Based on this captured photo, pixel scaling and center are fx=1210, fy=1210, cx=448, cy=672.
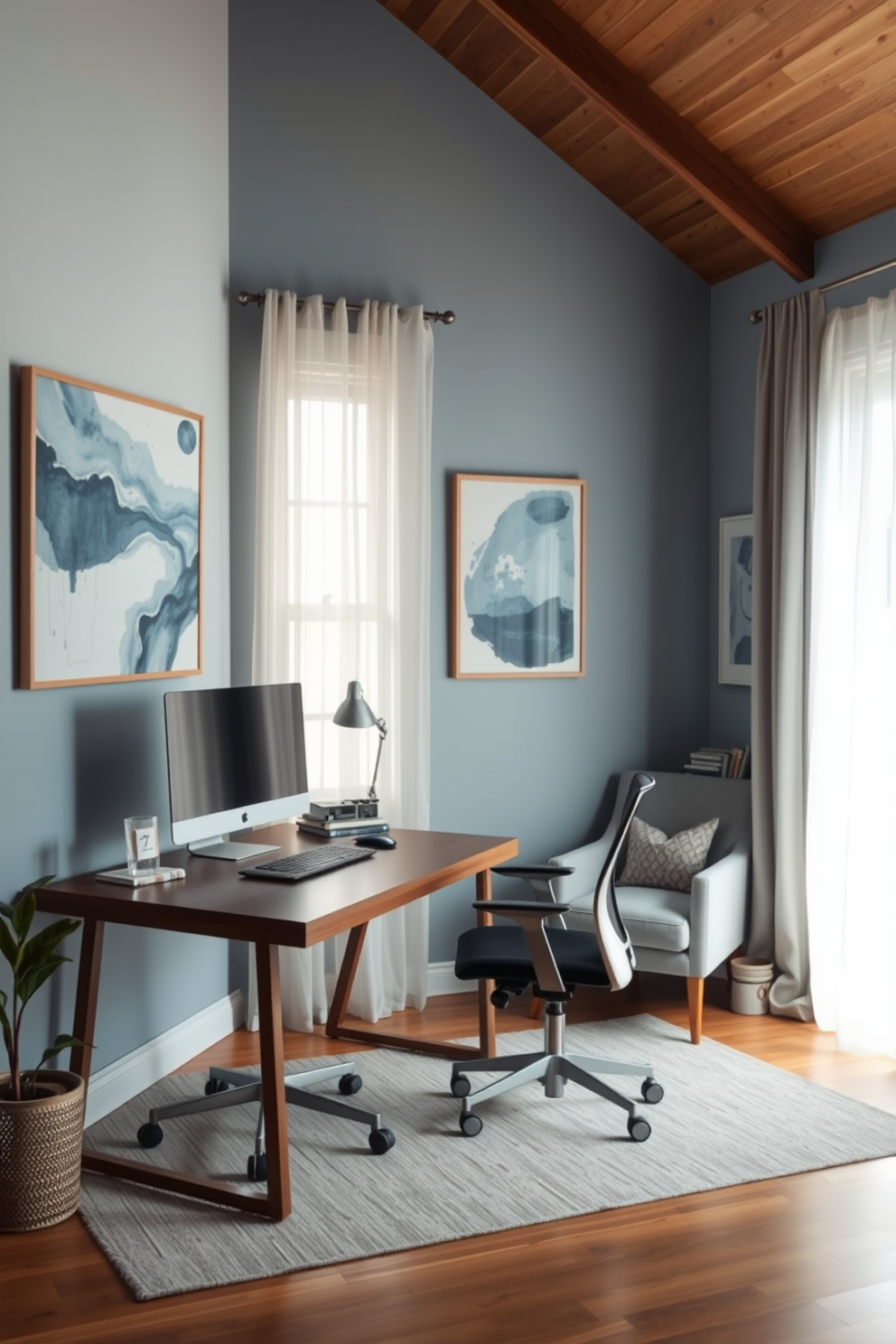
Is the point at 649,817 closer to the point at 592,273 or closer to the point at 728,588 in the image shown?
the point at 728,588

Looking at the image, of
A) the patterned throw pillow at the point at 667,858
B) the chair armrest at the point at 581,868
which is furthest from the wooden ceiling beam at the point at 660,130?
the chair armrest at the point at 581,868

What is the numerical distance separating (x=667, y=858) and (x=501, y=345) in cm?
203

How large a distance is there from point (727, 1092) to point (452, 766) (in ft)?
5.16

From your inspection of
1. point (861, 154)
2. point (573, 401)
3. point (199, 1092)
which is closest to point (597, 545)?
point (573, 401)

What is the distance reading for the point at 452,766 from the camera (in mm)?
4578

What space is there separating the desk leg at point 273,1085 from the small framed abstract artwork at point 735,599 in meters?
2.66

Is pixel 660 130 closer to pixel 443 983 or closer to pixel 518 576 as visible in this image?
pixel 518 576

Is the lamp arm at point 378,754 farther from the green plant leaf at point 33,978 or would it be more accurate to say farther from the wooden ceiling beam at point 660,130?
the wooden ceiling beam at point 660,130

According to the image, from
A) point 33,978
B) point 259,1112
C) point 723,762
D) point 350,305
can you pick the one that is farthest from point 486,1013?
point 350,305

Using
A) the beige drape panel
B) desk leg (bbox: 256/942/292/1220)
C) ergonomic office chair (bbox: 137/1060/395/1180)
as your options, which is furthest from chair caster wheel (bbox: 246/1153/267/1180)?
the beige drape panel

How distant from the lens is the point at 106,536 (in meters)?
3.35

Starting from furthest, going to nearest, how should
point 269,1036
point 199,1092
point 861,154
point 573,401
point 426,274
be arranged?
1. point 573,401
2. point 426,274
3. point 861,154
4. point 199,1092
5. point 269,1036

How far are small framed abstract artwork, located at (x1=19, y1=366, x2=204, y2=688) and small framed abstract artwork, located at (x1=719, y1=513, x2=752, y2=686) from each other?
2.19 metres

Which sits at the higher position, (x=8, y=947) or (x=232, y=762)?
(x=232, y=762)
